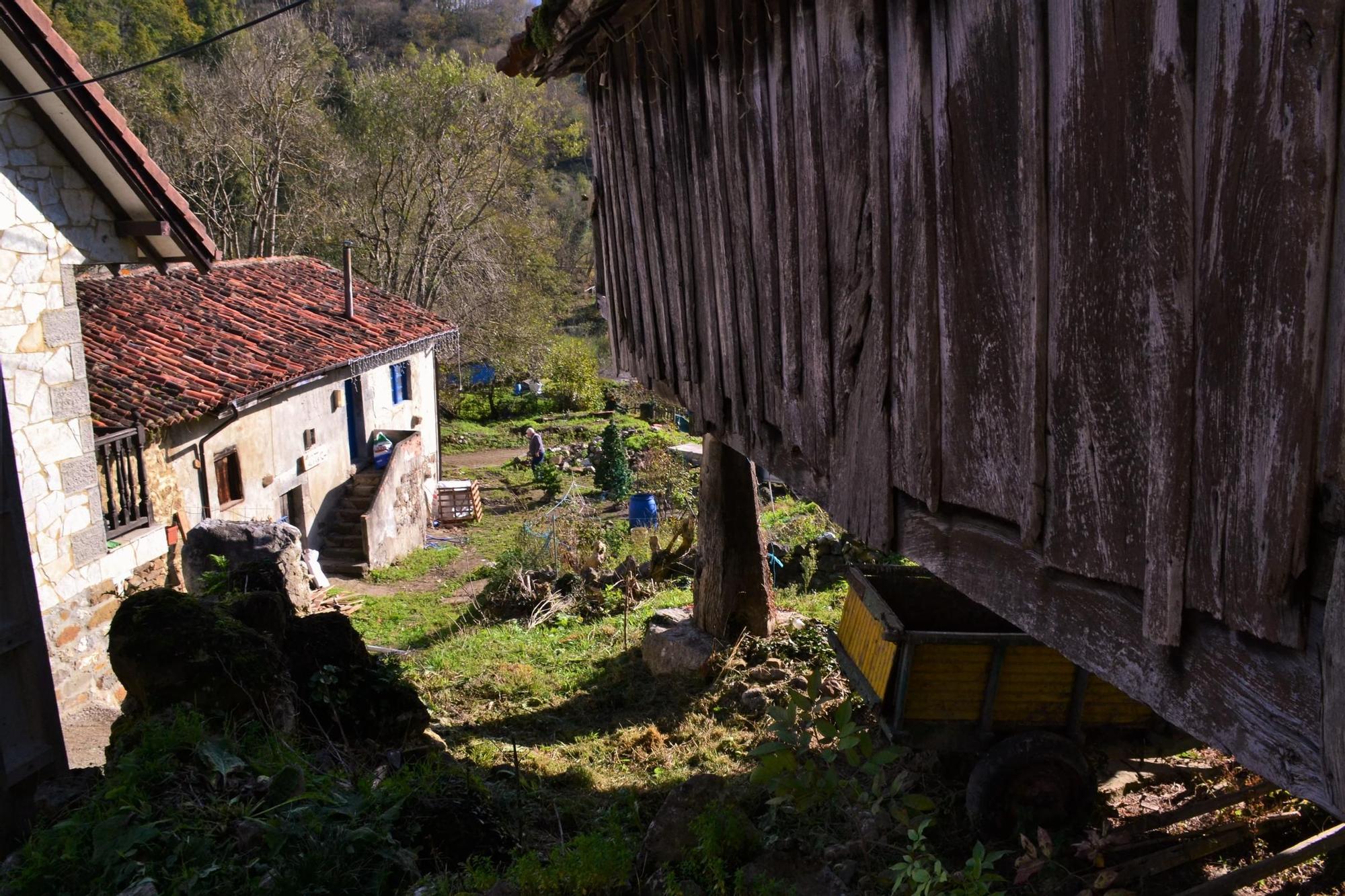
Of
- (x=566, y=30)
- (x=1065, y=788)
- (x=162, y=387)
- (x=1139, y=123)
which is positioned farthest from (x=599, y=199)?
(x=162, y=387)

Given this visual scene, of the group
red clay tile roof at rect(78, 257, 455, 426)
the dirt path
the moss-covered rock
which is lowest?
the dirt path

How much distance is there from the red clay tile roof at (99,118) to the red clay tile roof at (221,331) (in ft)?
9.06

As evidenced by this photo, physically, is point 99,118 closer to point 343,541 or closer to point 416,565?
point 343,541

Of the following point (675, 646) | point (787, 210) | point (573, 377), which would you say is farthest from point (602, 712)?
point (573, 377)

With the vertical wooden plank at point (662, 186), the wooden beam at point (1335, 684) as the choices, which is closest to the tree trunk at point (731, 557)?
the vertical wooden plank at point (662, 186)

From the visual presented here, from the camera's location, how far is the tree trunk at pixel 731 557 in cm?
909

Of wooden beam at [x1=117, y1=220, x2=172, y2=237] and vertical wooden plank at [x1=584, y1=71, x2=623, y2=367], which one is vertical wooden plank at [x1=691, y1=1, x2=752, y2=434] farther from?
wooden beam at [x1=117, y1=220, x2=172, y2=237]

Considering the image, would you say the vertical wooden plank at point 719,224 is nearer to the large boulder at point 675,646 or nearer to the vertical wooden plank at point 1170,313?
the vertical wooden plank at point 1170,313

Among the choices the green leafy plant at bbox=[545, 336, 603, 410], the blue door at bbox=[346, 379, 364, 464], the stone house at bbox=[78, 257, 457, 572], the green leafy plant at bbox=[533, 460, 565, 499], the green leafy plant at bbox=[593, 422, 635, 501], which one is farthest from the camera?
the green leafy plant at bbox=[545, 336, 603, 410]

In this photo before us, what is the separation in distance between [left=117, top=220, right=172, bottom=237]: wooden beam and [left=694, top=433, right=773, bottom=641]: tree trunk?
5057 millimetres

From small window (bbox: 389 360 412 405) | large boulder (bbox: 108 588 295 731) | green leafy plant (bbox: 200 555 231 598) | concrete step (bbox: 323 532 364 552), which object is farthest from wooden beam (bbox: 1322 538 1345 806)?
small window (bbox: 389 360 412 405)

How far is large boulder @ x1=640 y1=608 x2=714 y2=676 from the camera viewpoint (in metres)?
8.84

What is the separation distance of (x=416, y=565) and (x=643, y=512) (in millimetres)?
4050

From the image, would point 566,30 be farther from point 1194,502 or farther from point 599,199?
point 1194,502
